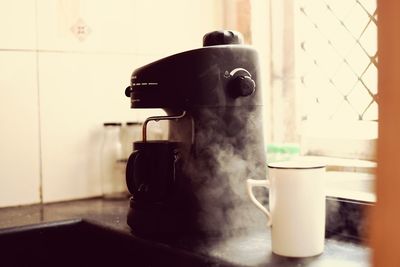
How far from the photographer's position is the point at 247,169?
3.17 ft

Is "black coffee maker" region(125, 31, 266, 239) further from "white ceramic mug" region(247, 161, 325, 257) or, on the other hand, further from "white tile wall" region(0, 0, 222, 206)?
"white tile wall" region(0, 0, 222, 206)

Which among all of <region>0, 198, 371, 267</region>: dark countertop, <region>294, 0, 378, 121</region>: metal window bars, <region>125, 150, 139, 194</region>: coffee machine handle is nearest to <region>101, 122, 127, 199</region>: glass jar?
<region>0, 198, 371, 267</region>: dark countertop

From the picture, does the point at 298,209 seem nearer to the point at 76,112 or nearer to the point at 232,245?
the point at 232,245

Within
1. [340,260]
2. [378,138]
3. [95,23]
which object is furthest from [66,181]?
[378,138]

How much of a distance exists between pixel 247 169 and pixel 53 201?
25.4 inches

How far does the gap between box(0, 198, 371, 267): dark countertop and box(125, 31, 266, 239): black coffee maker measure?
6 cm

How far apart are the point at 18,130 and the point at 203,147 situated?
605mm

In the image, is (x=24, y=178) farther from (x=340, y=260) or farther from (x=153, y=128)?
(x=340, y=260)

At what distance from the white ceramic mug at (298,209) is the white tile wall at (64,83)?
752 millimetres

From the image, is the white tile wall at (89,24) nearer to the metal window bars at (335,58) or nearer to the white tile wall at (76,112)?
the white tile wall at (76,112)

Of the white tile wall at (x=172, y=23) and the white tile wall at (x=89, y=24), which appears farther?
the white tile wall at (x=172, y=23)

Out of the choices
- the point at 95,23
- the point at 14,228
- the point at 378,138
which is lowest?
the point at 14,228

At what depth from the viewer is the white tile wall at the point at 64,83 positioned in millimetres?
1303

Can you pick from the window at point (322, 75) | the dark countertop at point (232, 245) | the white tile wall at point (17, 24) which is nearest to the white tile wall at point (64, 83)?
the white tile wall at point (17, 24)
